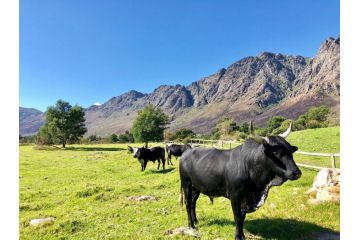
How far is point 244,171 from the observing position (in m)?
7.67

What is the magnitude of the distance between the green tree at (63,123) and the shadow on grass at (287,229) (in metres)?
70.7

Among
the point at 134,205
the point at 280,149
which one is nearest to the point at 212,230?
the point at 280,149

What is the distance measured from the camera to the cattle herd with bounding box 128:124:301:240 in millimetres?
7027

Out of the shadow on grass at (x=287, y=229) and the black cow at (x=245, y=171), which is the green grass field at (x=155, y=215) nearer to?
the shadow on grass at (x=287, y=229)

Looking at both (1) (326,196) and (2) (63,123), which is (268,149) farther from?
(2) (63,123)

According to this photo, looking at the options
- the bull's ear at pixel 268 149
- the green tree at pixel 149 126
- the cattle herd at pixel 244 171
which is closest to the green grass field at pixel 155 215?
the cattle herd at pixel 244 171

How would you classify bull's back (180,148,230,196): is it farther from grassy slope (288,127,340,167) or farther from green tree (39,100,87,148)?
green tree (39,100,87,148)

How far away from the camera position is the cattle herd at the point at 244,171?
703 cm
